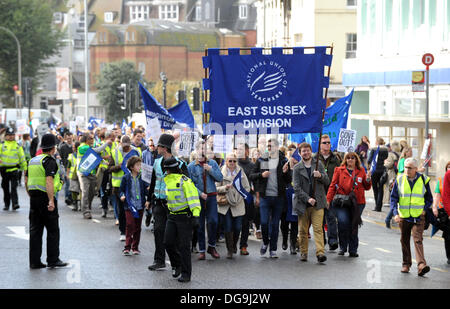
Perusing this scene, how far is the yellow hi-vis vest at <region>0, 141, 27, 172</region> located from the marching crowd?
4971 millimetres

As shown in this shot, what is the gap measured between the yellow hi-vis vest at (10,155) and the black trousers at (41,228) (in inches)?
351

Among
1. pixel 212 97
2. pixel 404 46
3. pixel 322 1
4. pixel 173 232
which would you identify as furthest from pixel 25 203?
pixel 322 1

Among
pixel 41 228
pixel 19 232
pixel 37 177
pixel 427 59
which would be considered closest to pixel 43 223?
pixel 41 228

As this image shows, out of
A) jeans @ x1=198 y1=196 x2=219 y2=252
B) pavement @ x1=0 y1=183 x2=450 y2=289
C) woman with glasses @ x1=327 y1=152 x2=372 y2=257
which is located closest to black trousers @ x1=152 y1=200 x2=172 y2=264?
pavement @ x1=0 y1=183 x2=450 y2=289

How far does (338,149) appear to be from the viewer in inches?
786

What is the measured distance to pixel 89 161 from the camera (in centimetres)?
2086

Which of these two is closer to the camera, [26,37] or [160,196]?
[160,196]

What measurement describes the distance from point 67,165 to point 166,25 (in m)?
103

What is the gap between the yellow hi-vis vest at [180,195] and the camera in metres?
12.6

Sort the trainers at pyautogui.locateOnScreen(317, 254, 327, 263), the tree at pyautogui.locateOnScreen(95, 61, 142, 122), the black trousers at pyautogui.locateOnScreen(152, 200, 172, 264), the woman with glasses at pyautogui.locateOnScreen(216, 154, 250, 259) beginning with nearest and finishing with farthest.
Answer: the black trousers at pyautogui.locateOnScreen(152, 200, 172, 264), the trainers at pyautogui.locateOnScreen(317, 254, 327, 263), the woman with glasses at pyautogui.locateOnScreen(216, 154, 250, 259), the tree at pyautogui.locateOnScreen(95, 61, 142, 122)

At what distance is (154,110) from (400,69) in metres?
18.9

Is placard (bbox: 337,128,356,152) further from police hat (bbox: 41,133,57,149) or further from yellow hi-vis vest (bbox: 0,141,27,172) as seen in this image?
police hat (bbox: 41,133,57,149)

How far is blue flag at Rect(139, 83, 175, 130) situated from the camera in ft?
60.0

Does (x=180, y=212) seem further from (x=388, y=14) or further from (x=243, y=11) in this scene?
(x=243, y=11)
